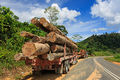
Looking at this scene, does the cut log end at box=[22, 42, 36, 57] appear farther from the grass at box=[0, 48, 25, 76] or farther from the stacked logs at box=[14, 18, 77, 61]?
the grass at box=[0, 48, 25, 76]

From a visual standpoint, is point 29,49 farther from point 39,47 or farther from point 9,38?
point 9,38

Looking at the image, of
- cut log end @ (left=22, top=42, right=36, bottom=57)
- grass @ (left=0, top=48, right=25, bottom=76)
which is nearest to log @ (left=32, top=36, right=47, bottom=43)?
cut log end @ (left=22, top=42, right=36, bottom=57)

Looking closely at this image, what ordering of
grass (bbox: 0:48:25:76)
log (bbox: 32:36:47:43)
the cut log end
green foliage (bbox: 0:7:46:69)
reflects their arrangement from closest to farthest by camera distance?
the cut log end
log (bbox: 32:36:47:43)
grass (bbox: 0:48:25:76)
green foliage (bbox: 0:7:46:69)

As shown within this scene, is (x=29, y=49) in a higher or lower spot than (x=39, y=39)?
lower

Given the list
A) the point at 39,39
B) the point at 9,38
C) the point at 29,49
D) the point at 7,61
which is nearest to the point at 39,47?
the point at 29,49

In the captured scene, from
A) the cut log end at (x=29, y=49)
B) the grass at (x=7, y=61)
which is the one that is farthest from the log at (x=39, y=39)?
the grass at (x=7, y=61)

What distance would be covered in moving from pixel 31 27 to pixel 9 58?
5.60 m

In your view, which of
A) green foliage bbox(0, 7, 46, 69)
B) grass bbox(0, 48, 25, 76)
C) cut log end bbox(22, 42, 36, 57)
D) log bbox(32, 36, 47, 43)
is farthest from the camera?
green foliage bbox(0, 7, 46, 69)

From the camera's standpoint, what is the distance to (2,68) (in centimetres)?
678

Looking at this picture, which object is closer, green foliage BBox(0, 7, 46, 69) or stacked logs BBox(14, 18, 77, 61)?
stacked logs BBox(14, 18, 77, 61)

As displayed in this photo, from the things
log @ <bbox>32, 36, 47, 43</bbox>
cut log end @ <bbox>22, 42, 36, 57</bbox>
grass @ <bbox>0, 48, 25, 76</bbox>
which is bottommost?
grass @ <bbox>0, 48, 25, 76</bbox>

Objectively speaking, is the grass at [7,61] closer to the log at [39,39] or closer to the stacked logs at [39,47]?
the stacked logs at [39,47]

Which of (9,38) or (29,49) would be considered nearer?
(29,49)

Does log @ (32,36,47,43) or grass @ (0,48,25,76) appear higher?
log @ (32,36,47,43)
